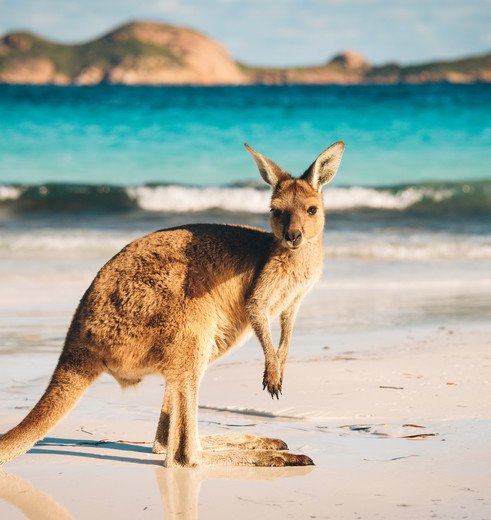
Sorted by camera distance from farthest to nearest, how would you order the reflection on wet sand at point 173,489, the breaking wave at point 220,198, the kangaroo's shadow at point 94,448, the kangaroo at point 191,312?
the breaking wave at point 220,198
the kangaroo's shadow at point 94,448
the kangaroo at point 191,312
the reflection on wet sand at point 173,489

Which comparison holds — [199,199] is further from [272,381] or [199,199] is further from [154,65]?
[154,65]

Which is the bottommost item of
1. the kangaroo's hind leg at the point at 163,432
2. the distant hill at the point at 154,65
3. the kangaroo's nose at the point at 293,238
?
the kangaroo's hind leg at the point at 163,432

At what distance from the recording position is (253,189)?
16.1 metres

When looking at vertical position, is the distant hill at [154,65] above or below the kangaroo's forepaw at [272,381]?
above

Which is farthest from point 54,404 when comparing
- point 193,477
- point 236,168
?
point 236,168

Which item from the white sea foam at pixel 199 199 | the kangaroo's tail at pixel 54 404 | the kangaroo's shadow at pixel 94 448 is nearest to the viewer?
the kangaroo's tail at pixel 54 404

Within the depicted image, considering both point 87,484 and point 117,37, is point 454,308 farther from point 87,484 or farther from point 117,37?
point 117,37

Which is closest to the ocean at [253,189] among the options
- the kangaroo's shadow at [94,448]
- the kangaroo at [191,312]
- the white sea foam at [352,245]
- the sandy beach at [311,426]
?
the white sea foam at [352,245]

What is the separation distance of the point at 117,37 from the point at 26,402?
8324cm

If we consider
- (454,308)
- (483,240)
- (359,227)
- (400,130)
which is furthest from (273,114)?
(454,308)

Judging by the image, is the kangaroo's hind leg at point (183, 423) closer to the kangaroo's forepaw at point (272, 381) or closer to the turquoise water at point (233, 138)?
the kangaroo's forepaw at point (272, 381)

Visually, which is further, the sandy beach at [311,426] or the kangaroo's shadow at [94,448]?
the kangaroo's shadow at [94,448]

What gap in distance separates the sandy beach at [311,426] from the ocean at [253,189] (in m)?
0.20

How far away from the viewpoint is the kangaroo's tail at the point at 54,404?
9.97 ft
